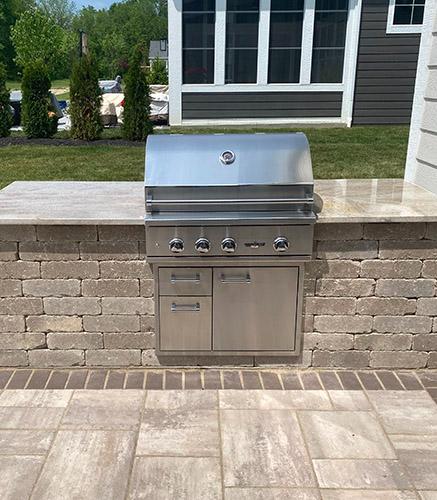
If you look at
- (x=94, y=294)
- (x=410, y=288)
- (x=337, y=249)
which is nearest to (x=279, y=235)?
(x=337, y=249)

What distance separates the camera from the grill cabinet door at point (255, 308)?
3.18 metres

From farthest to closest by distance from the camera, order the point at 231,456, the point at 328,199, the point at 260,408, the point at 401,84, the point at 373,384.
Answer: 1. the point at 401,84
2. the point at 328,199
3. the point at 373,384
4. the point at 260,408
5. the point at 231,456

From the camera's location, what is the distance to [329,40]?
508 inches

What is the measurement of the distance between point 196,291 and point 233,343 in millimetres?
422

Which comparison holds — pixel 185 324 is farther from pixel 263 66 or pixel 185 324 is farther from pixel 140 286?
pixel 263 66

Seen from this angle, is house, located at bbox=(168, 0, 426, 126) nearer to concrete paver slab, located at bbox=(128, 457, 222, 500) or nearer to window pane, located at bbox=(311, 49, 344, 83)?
window pane, located at bbox=(311, 49, 344, 83)

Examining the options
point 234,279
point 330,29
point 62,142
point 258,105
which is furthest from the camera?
point 258,105

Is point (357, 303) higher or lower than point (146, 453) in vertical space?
higher

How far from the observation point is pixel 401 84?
13.0m

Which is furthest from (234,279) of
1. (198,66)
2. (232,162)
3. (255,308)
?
(198,66)

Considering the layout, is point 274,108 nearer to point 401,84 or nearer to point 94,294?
point 401,84

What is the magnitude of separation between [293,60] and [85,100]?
5468 mm

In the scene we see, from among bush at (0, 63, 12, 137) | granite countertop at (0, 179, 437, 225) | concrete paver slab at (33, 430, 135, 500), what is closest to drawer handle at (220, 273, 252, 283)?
granite countertop at (0, 179, 437, 225)

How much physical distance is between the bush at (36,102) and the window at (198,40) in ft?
12.3
